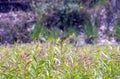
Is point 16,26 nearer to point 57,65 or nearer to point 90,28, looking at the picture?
point 90,28

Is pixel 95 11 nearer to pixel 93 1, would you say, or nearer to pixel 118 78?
pixel 93 1

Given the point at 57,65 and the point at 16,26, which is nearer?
the point at 57,65

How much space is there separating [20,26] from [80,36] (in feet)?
5.74

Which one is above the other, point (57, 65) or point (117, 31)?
point (57, 65)

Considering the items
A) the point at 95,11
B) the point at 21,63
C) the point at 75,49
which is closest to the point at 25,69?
the point at 21,63

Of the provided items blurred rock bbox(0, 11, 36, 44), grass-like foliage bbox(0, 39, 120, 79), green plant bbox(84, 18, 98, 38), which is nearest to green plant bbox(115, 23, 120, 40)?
green plant bbox(84, 18, 98, 38)

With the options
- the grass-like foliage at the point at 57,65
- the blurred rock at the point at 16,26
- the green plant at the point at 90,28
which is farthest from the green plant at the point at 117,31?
the grass-like foliage at the point at 57,65

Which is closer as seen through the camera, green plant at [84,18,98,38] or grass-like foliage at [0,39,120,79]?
grass-like foliage at [0,39,120,79]

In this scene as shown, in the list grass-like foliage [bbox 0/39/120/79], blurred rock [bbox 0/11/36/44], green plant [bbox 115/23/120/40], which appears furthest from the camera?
green plant [bbox 115/23/120/40]

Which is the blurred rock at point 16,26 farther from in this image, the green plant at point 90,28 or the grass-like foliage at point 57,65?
the grass-like foliage at point 57,65

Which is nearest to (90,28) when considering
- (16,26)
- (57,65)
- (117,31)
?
(117,31)

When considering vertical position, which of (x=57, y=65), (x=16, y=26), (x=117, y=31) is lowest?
(x=117, y=31)

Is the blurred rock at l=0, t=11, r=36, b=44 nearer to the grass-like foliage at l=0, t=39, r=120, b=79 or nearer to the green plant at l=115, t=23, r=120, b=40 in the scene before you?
the green plant at l=115, t=23, r=120, b=40

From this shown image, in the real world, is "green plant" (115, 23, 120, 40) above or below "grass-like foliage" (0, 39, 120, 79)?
below
